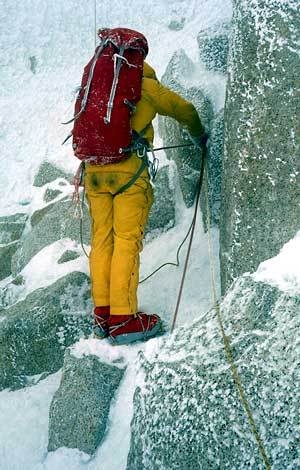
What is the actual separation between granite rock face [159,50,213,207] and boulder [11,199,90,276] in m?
1.51

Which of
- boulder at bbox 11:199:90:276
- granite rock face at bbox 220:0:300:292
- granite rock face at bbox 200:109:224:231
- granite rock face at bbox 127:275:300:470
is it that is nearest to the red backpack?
granite rock face at bbox 220:0:300:292

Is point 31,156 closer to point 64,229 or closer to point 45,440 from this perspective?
point 64,229

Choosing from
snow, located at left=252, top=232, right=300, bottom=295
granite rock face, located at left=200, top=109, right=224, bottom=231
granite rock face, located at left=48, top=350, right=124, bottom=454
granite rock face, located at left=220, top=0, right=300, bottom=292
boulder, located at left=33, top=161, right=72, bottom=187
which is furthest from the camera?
boulder, located at left=33, top=161, right=72, bottom=187

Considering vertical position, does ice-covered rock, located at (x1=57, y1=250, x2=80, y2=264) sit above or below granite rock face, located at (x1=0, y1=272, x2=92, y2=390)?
above

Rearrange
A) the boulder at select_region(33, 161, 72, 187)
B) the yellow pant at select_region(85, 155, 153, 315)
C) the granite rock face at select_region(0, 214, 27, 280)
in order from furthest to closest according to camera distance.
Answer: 1. the boulder at select_region(33, 161, 72, 187)
2. the granite rock face at select_region(0, 214, 27, 280)
3. the yellow pant at select_region(85, 155, 153, 315)

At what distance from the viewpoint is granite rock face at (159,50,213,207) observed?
646 centimetres

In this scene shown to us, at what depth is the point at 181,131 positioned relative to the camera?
6.51 meters

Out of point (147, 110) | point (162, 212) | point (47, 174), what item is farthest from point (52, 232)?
point (147, 110)

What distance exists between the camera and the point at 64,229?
757 centimetres

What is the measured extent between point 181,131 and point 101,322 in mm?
2670

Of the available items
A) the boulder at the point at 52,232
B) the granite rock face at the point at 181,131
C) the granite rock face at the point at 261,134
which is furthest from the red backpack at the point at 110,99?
the boulder at the point at 52,232

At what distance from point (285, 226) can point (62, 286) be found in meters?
2.87

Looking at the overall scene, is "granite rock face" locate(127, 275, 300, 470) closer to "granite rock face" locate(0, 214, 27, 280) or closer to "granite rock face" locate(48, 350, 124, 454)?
"granite rock face" locate(48, 350, 124, 454)

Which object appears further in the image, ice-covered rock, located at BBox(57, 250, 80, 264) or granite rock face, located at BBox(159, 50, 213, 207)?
ice-covered rock, located at BBox(57, 250, 80, 264)
